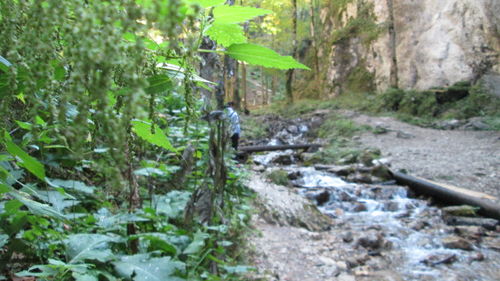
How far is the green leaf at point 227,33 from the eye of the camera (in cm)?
81

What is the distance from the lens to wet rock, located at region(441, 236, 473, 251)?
5340 millimetres

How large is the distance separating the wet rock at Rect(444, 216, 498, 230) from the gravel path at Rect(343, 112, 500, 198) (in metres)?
1.21

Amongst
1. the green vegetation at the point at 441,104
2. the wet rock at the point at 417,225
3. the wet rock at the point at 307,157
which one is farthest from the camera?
the green vegetation at the point at 441,104

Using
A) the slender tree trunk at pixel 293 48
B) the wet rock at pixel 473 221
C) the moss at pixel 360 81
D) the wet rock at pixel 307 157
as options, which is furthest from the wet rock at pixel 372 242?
the slender tree trunk at pixel 293 48

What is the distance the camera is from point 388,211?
7.54m

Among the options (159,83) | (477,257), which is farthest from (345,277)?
(159,83)

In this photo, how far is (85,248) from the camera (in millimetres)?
1963

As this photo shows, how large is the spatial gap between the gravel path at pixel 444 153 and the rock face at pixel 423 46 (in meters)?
4.07

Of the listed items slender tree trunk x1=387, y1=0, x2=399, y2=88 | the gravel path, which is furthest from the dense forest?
slender tree trunk x1=387, y1=0, x2=399, y2=88

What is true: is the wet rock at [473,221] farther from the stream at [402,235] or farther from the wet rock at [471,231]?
the wet rock at [471,231]

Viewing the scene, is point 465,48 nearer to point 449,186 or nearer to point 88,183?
point 449,186

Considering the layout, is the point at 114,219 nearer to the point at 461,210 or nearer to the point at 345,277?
the point at 345,277

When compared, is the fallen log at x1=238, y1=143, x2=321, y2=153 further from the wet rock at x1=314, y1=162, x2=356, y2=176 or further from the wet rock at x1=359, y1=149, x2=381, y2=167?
the wet rock at x1=314, y1=162, x2=356, y2=176

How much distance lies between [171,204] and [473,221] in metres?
5.31
